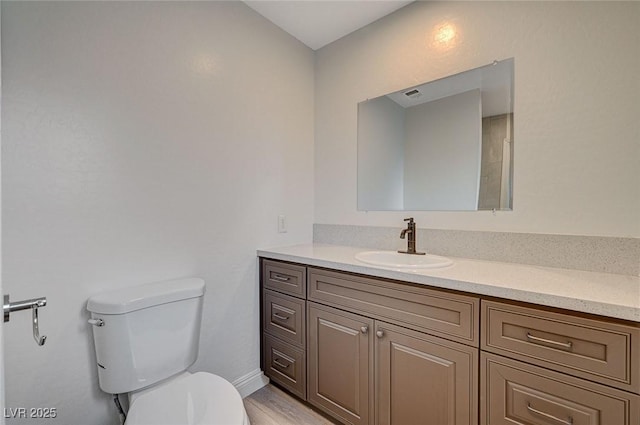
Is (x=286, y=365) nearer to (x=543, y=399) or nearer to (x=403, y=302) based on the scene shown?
(x=403, y=302)

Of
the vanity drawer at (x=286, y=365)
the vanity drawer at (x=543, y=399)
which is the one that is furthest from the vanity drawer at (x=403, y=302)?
the vanity drawer at (x=286, y=365)

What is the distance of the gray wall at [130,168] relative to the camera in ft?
3.63

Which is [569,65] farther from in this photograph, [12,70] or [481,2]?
[12,70]

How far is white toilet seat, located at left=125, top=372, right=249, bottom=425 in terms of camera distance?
100cm

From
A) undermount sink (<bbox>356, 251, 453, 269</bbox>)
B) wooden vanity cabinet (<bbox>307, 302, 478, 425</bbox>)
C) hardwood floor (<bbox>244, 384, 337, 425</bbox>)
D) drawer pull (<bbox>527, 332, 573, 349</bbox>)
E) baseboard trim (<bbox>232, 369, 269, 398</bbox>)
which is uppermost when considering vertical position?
undermount sink (<bbox>356, 251, 453, 269</bbox>)

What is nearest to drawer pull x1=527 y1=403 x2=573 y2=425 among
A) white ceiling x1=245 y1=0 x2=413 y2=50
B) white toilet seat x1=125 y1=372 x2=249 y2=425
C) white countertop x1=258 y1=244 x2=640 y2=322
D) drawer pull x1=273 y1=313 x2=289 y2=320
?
white countertop x1=258 y1=244 x2=640 y2=322

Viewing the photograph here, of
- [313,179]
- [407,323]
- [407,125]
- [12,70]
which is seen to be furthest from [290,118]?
[407,323]

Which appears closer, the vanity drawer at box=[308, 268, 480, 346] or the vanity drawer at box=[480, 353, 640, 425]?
the vanity drawer at box=[480, 353, 640, 425]

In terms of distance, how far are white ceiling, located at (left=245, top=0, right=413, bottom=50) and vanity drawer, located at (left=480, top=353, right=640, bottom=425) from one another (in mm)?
1925

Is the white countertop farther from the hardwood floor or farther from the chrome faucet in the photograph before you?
the hardwood floor

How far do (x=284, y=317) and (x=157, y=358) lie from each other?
2.25 ft

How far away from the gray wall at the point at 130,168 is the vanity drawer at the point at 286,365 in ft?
0.35

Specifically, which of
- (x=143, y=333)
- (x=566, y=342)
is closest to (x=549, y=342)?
(x=566, y=342)

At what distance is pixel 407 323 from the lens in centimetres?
126
